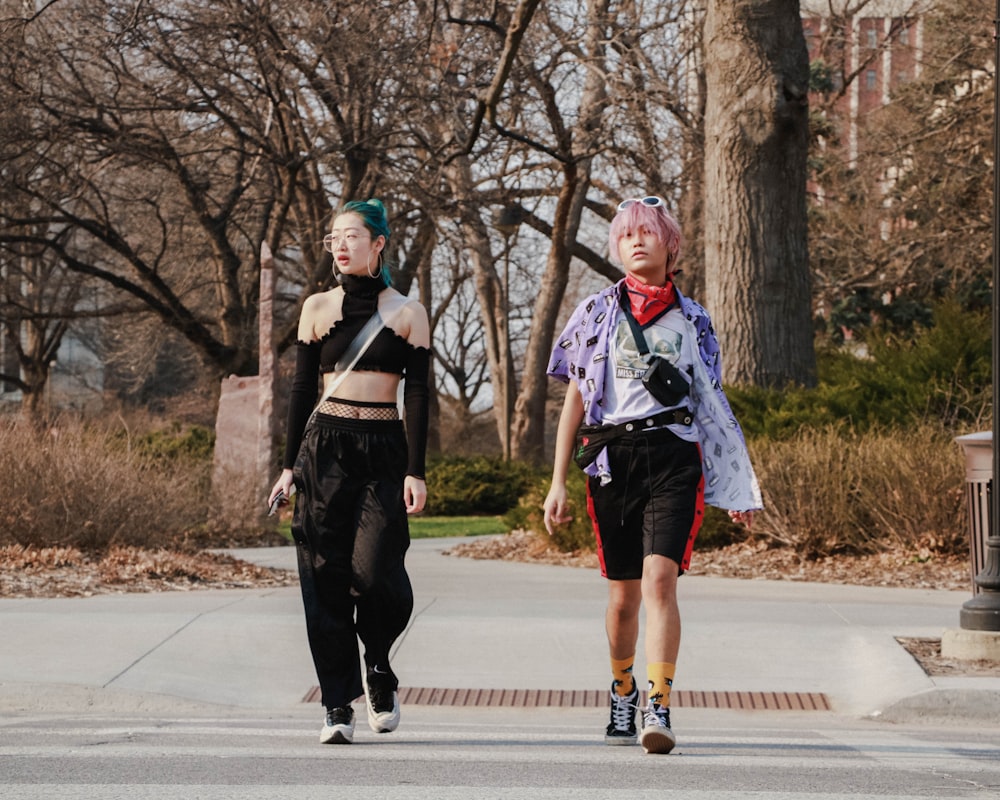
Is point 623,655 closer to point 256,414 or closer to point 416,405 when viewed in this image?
point 416,405

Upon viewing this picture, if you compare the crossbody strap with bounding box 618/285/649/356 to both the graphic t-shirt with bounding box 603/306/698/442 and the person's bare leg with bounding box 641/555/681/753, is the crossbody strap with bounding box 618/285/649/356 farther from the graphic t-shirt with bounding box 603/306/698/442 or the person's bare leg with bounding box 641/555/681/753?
the person's bare leg with bounding box 641/555/681/753

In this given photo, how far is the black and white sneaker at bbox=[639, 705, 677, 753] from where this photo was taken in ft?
18.4

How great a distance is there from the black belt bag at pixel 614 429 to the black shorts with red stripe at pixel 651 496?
21 mm

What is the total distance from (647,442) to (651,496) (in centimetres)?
19

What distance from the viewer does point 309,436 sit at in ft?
19.7

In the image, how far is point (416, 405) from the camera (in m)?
6.06

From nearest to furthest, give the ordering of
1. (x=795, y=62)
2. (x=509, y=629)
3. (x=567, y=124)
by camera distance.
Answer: (x=509, y=629)
(x=795, y=62)
(x=567, y=124)

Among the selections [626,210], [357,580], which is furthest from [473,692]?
[626,210]

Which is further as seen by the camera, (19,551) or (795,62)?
(795,62)

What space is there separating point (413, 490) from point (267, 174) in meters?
22.1

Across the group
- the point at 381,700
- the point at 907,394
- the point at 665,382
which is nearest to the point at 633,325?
the point at 665,382

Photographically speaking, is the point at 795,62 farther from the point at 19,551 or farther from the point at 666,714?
the point at 666,714

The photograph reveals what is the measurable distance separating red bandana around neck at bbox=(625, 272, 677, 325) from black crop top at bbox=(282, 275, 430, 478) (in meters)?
0.80

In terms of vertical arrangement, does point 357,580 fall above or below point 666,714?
above
